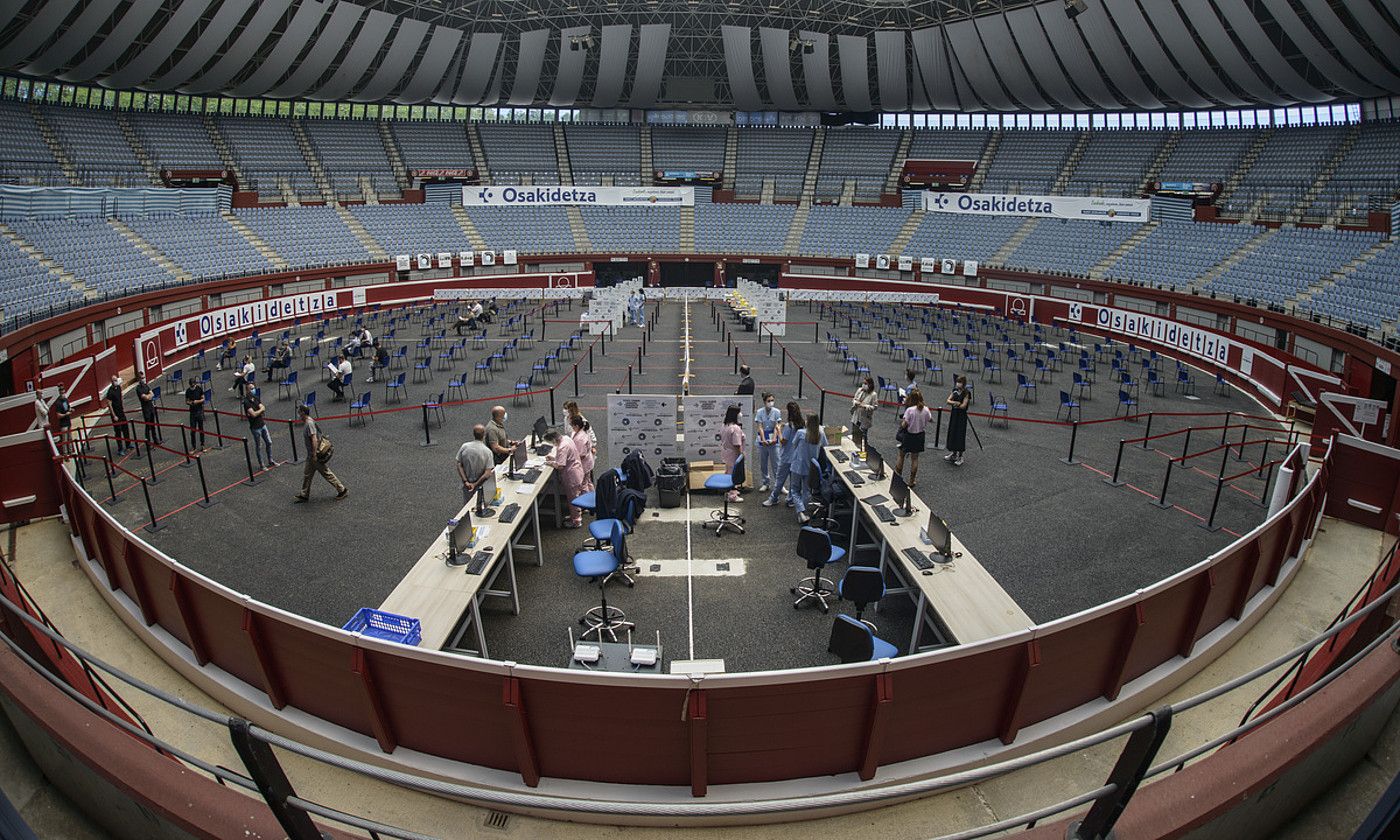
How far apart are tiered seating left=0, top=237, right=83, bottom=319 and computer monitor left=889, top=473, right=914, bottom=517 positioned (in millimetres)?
27762

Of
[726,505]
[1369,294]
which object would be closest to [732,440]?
[726,505]

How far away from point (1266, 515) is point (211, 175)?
5913 cm

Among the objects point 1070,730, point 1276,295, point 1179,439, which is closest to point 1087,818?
point 1070,730

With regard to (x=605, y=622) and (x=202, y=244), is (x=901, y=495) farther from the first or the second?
(x=202, y=244)

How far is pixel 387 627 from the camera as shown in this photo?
7711 mm

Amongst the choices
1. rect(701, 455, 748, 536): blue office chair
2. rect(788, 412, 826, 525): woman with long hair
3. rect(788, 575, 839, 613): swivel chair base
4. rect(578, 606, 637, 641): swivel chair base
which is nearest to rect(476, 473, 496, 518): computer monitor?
rect(578, 606, 637, 641): swivel chair base

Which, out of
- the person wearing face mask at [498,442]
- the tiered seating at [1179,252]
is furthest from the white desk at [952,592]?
the tiered seating at [1179,252]

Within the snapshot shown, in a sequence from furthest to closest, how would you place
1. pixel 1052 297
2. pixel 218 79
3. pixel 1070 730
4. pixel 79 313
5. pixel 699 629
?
1. pixel 218 79
2. pixel 1052 297
3. pixel 79 313
4. pixel 699 629
5. pixel 1070 730

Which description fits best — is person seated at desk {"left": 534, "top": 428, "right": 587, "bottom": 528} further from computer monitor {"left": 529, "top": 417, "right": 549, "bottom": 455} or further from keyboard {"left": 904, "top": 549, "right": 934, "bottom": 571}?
keyboard {"left": 904, "top": 549, "right": 934, "bottom": 571}

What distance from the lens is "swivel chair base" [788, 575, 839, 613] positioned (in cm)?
1098

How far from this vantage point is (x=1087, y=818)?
4.17 meters

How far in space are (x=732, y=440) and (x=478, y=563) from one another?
674 centimetres

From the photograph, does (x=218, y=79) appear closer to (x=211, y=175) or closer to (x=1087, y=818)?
(x=211, y=175)

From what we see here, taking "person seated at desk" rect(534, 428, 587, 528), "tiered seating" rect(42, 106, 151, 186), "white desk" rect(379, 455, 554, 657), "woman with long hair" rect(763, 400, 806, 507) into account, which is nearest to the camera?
"white desk" rect(379, 455, 554, 657)
